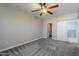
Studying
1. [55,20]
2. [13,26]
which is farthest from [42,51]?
[55,20]

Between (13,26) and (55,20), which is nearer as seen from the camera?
(13,26)

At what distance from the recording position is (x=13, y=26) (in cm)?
378

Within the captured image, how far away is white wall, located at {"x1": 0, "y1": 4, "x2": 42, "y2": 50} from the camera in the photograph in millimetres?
3285

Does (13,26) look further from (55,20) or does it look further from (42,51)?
(55,20)

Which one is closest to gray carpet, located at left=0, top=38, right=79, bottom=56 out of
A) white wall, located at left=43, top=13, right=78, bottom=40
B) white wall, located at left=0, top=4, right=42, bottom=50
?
white wall, located at left=0, top=4, right=42, bottom=50

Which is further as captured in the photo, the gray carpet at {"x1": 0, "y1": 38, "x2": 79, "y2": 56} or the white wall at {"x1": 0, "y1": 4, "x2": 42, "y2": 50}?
the white wall at {"x1": 0, "y1": 4, "x2": 42, "y2": 50}

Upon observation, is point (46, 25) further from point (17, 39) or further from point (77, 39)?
point (17, 39)

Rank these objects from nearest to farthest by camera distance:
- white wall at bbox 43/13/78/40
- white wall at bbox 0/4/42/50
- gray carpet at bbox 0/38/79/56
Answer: gray carpet at bbox 0/38/79/56
white wall at bbox 0/4/42/50
white wall at bbox 43/13/78/40

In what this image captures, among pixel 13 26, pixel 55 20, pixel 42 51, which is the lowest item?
pixel 42 51

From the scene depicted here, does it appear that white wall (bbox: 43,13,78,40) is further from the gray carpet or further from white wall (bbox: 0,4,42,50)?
white wall (bbox: 0,4,42,50)

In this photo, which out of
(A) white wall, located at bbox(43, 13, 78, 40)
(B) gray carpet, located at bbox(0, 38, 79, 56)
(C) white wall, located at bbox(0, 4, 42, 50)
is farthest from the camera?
(A) white wall, located at bbox(43, 13, 78, 40)

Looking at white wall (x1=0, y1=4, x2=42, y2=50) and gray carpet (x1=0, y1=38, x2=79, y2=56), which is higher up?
white wall (x1=0, y1=4, x2=42, y2=50)

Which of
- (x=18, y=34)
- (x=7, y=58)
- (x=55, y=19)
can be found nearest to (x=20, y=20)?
(x=18, y=34)

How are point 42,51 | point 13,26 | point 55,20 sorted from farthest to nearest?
point 55,20 < point 13,26 < point 42,51
